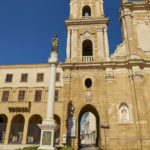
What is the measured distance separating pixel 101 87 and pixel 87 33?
7.61 meters

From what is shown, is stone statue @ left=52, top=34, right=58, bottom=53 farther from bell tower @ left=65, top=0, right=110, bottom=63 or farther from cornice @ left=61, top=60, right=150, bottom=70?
bell tower @ left=65, top=0, right=110, bottom=63

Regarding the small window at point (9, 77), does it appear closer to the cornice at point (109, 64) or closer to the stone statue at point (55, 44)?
the cornice at point (109, 64)

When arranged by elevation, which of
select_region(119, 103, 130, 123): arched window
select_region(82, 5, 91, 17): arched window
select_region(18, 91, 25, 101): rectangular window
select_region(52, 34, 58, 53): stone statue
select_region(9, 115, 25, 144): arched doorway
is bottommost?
select_region(9, 115, 25, 144): arched doorway

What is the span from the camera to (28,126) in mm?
23734

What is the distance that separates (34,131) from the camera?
2127 centimetres

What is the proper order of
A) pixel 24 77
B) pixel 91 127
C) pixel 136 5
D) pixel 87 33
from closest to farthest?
pixel 87 33, pixel 136 5, pixel 24 77, pixel 91 127

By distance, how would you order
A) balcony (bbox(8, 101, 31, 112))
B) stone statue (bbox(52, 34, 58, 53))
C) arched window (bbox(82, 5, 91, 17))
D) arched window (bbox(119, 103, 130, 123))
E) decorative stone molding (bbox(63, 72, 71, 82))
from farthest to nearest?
balcony (bbox(8, 101, 31, 112)), arched window (bbox(82, 5, 91, 17)), decorative stone molding (bbox(63, 72, 71, 82)), arched window (bbox(119, 103, 130, 123)), stone statue (bbox(52, 34, 58, 53))

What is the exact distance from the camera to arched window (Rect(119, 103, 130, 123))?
1641 cm

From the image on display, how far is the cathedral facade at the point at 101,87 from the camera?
625 inches

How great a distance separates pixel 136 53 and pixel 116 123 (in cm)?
856

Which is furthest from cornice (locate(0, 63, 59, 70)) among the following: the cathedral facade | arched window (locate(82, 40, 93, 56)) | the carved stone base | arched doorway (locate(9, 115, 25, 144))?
the carved stone base

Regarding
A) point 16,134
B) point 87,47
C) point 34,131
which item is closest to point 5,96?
point 16,134

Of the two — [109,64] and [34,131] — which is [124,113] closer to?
[109,64]

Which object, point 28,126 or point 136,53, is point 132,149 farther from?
point 28,126
